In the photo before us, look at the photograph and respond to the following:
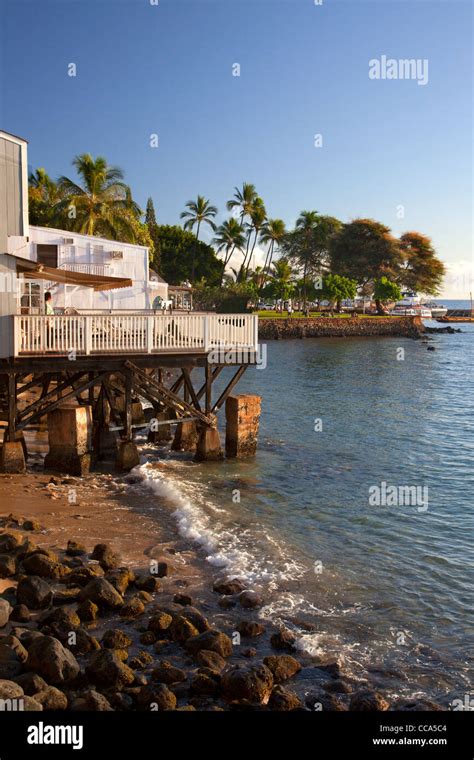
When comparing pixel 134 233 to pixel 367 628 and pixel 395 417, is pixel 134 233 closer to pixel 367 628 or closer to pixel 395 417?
pixel 395 417

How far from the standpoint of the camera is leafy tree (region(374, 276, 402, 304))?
362 feet

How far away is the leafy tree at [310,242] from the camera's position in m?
119

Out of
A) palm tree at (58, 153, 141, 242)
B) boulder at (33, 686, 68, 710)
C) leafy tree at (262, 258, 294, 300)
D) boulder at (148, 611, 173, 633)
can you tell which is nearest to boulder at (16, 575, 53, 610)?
boulder at (148, 611, 173, 633)

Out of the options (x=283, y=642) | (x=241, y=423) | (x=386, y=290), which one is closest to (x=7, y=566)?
(x=283, y=642)

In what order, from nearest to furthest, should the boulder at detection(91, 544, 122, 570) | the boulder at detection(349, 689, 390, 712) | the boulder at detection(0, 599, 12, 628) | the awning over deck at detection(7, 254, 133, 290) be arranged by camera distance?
the boulder at detection(349, 689, 390, 712)
the boulder at detection(0, 599, 12, 628)
the boulder at detection(91, 544, 122, 570)
the awning over deck at detection(7, 254, 133, 290)

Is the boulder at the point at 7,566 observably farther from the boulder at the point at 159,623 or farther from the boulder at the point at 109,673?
the boulder at the point at 109,673

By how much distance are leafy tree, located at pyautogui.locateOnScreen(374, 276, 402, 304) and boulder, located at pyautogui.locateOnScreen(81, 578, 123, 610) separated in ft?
343

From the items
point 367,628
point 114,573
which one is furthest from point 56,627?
point 367,628

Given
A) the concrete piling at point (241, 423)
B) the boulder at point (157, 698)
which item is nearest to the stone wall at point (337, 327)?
the concrete piling at point (241, 423)

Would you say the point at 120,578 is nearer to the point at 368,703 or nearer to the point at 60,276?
the point at 368,703

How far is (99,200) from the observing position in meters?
52.4

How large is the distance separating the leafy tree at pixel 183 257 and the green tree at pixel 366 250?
73.2 feet

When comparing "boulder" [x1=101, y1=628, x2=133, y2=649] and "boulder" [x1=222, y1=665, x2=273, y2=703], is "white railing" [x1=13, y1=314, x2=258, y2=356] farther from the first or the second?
"boulder" [x1=222, y1=665, x2=273, y2=703]

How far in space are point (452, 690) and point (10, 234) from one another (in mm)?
13909
